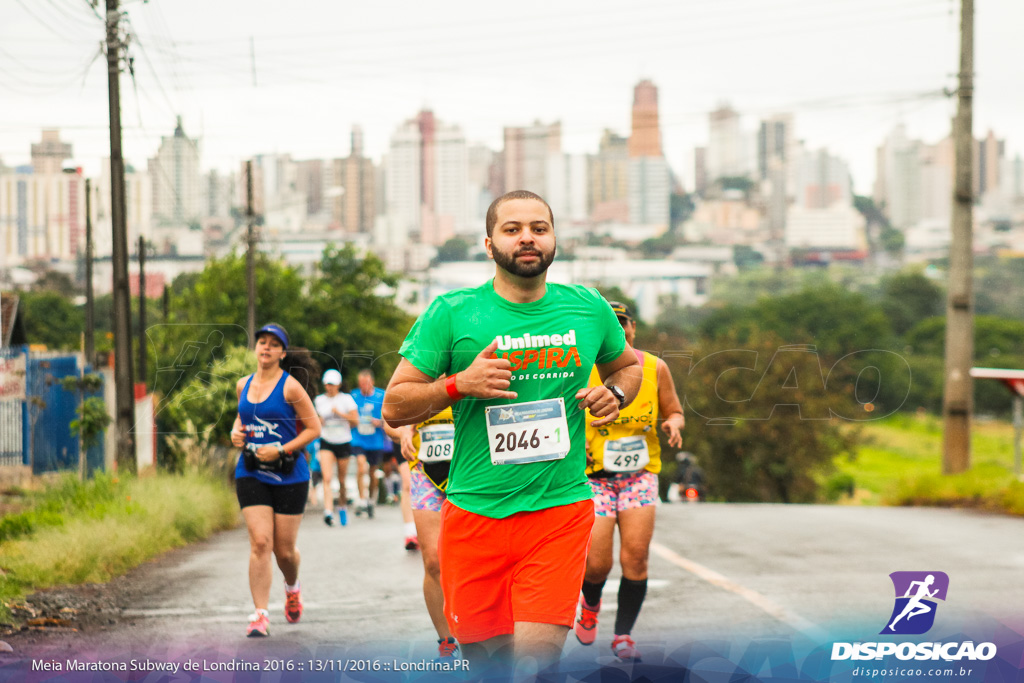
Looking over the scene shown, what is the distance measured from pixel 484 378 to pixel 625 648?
120 inches

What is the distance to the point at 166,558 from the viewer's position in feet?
35.1

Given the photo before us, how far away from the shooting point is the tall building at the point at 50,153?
959 cm

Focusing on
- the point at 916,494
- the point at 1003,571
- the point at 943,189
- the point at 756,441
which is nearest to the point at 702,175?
the point at 943,189

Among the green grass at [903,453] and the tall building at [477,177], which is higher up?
the tall building at [477,177]

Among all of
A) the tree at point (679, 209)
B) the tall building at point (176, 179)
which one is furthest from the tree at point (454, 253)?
the tree at point (679, 209)

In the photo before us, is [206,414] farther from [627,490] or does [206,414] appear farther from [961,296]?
[961,296]

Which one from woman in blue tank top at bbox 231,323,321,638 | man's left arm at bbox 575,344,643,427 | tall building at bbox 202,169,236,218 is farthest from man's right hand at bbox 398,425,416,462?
tall building at bbox 202,169,236,218

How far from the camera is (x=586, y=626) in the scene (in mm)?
6836

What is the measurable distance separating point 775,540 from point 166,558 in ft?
20.2

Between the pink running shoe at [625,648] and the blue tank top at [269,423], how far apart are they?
2.20 m

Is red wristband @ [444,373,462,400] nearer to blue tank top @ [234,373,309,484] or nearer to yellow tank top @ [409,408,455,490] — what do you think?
yellow tank top @ [409,408,455,490]

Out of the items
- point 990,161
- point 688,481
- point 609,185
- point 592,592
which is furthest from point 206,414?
point 990,161

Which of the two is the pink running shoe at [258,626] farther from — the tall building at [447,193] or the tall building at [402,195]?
the tall building at [402,195]

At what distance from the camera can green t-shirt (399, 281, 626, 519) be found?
4168 millimetres
